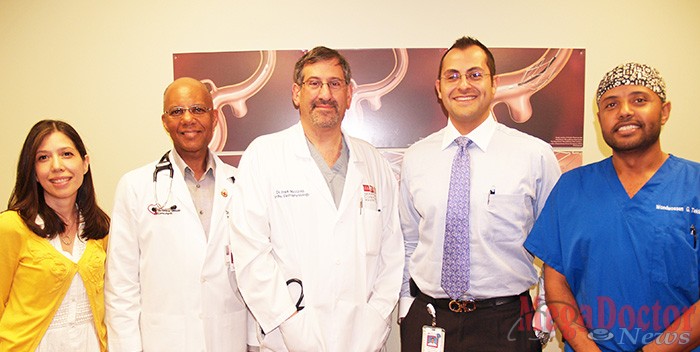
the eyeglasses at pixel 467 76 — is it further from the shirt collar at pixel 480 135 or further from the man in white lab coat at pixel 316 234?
the man in white lab coat at pixel 316 234

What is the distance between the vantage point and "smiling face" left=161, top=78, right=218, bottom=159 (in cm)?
217

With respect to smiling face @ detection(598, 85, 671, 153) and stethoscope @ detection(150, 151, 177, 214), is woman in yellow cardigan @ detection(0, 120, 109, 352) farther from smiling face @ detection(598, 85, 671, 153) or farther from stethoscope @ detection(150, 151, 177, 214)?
smiling face @ detection(598, 85, 671, 153)

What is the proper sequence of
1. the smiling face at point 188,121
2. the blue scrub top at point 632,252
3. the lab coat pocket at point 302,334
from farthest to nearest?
1. the smiling face at point 188,121
2. the lab coat pocket at point 302,334
3. the blue scrub top at point 632,252

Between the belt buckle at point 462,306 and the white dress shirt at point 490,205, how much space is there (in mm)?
40

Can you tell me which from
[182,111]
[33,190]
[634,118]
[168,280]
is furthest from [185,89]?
[634,118]

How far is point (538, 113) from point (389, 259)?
1.45m

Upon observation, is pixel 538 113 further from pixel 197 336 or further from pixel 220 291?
pixel 197 336

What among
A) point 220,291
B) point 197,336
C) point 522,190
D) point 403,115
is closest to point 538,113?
point 403,115

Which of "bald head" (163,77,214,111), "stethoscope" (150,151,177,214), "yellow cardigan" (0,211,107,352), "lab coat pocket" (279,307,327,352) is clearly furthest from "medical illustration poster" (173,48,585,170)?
"lab coat pocket" (279,307,327,352)

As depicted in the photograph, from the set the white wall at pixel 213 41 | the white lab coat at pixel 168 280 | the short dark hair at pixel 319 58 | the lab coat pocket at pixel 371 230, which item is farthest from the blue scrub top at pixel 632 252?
the white lab coat at pixel 168 280

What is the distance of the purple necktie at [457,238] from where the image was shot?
6.37ft

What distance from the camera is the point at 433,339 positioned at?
193 cm

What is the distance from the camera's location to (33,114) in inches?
118

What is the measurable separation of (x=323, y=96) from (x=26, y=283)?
150 cm
